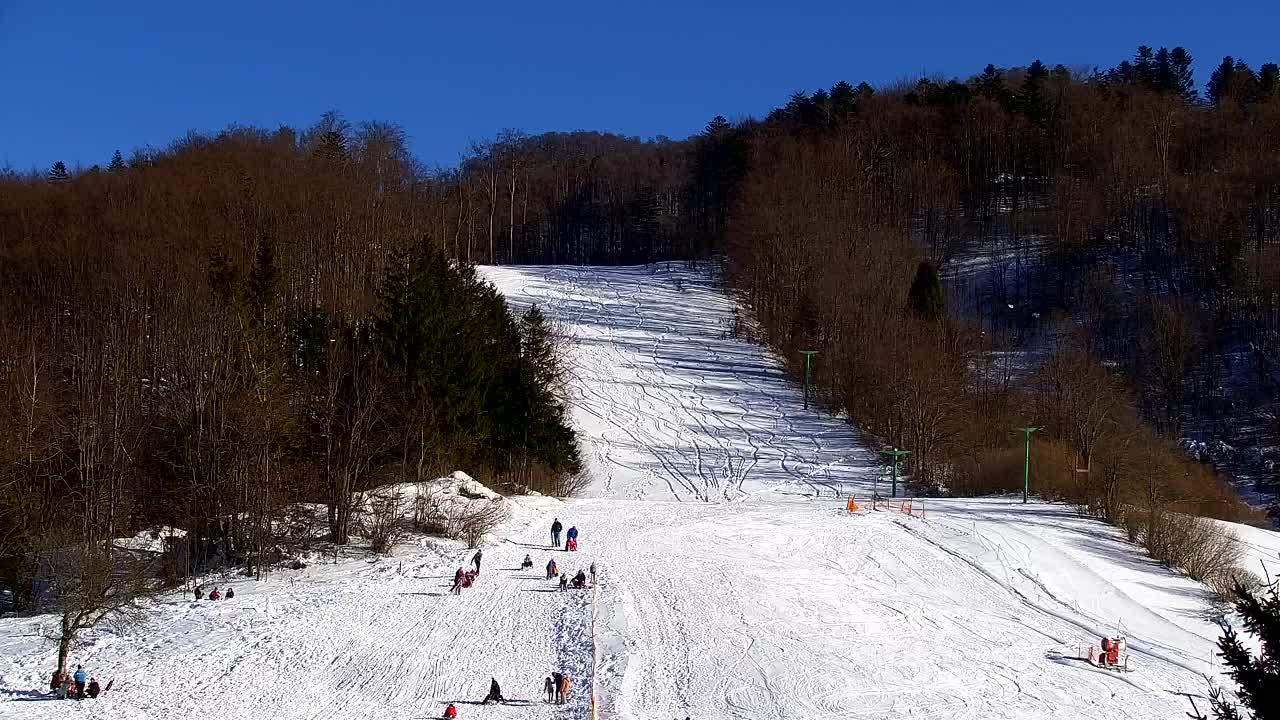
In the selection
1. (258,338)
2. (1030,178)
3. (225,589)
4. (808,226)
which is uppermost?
(1030,178)

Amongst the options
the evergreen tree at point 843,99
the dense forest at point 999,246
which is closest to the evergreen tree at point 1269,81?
the dense forest at point 999,246

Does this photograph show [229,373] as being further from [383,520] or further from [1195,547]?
[1195,547]

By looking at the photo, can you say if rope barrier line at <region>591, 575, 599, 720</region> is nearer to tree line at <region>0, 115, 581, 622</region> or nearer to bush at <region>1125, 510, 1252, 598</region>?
tree line at <region>0, 115, 581, 622</region>

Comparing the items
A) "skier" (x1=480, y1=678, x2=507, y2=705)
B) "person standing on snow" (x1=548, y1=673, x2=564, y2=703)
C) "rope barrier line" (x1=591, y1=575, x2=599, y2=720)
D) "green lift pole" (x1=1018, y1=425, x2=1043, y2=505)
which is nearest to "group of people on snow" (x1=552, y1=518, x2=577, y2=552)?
"rope barrier line" (x1=591, y1=575, x2=599, y2=720)

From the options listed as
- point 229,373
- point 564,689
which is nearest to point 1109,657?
point 564,689

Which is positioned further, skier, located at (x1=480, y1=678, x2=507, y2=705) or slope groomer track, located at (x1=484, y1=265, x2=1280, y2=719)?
slope groomer track, located at (x1=484, y1=265, x2=1280, y2=719)

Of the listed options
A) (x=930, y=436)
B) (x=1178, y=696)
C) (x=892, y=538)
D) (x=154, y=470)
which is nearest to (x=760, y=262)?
(x=930, y=436)

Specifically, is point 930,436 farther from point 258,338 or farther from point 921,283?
point 258,338

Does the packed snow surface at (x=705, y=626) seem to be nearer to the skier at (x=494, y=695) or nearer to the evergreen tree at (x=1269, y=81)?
the skier at (x=494, y=695)
